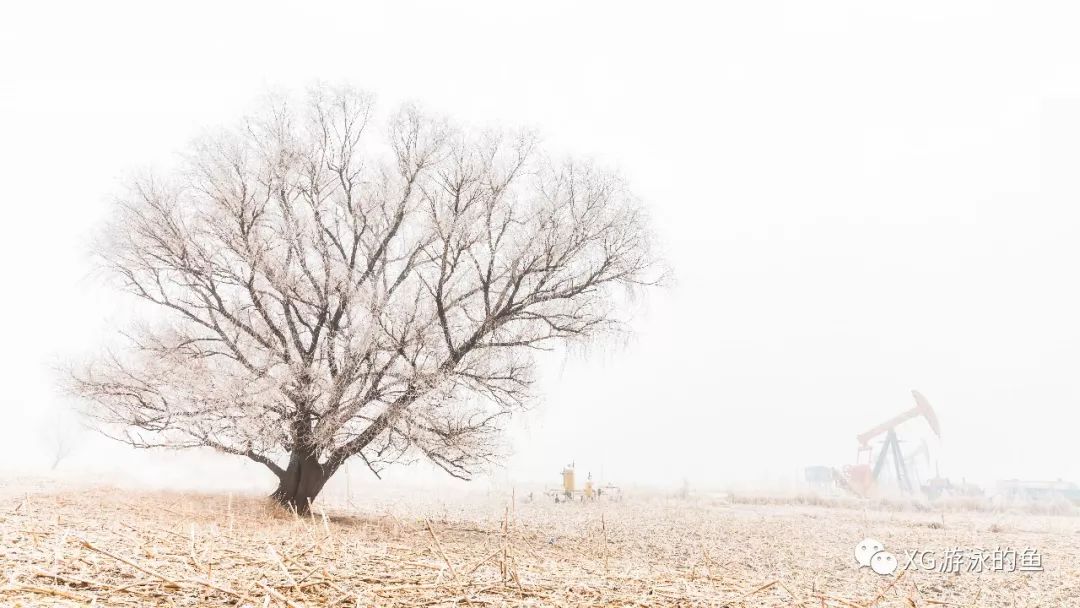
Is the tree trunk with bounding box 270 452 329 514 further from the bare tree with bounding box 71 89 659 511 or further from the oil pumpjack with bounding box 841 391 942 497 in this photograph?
the oil pumpjack with bounding box 841 391 942 497

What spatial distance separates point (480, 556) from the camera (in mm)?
6199

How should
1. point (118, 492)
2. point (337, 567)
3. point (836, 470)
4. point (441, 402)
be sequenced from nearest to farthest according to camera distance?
point (337, 567) < point (441, 402) < point (118, 492) < point (836, 470)

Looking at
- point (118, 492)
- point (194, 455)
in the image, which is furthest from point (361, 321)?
point (118, 492)

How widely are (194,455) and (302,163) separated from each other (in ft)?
20.5

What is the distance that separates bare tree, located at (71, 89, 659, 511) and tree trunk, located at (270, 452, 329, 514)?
0.21 ft

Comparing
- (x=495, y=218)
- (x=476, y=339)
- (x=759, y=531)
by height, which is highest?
(x=495, y=218)

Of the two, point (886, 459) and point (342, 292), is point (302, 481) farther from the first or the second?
point (886, 459)

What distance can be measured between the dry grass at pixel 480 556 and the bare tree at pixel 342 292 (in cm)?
172

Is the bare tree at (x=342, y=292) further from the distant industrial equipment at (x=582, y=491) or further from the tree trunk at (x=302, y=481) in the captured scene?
the distant industrial equipment at (x=582, y=491)

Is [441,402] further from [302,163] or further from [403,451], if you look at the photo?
[302,163]

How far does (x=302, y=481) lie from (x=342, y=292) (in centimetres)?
416

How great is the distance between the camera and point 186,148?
11.5 metres

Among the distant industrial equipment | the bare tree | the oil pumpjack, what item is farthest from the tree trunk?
the oil pumpjack

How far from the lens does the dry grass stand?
3232 millimetres
